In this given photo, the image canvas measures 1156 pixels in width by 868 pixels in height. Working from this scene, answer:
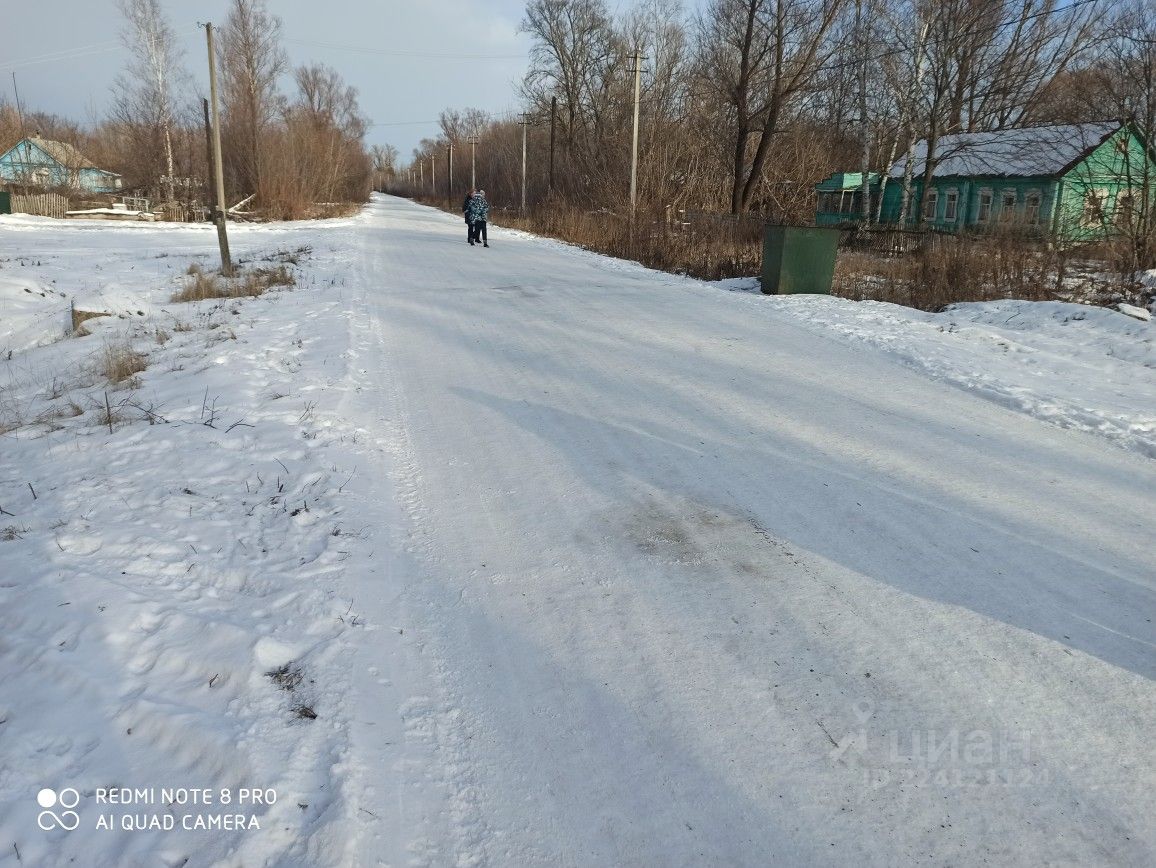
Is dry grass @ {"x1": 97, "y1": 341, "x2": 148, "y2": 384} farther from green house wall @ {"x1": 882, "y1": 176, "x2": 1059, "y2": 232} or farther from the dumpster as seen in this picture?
green house wall @ {"x1": 882, "y1": 176, "x2": 1059, "y2": 232}

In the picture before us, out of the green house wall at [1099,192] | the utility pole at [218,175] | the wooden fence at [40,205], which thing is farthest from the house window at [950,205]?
the wooden fence at [40,205]

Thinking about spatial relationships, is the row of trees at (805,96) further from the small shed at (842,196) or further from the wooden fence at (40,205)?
the wooden fence at (40,205)

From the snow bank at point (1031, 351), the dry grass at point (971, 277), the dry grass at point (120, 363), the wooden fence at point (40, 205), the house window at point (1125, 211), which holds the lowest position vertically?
the dry grass at point (120, 363)

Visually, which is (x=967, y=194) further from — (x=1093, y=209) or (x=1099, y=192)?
(x=1093, y=209)

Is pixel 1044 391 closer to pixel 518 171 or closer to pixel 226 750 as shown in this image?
pixel 226 750

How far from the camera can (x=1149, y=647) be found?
3027 mm

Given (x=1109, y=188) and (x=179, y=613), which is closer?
(x=179, y=613)

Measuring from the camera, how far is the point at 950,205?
36344mm

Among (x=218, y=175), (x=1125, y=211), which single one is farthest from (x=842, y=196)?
(x=218, y=175)

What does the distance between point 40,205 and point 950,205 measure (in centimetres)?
4642

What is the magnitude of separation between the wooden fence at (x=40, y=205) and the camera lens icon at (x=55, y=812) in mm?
44581

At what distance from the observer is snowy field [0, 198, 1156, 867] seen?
2.22 m

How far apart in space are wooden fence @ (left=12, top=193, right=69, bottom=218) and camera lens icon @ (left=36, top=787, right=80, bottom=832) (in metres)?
44.6

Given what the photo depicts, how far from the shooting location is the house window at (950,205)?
117 feet
